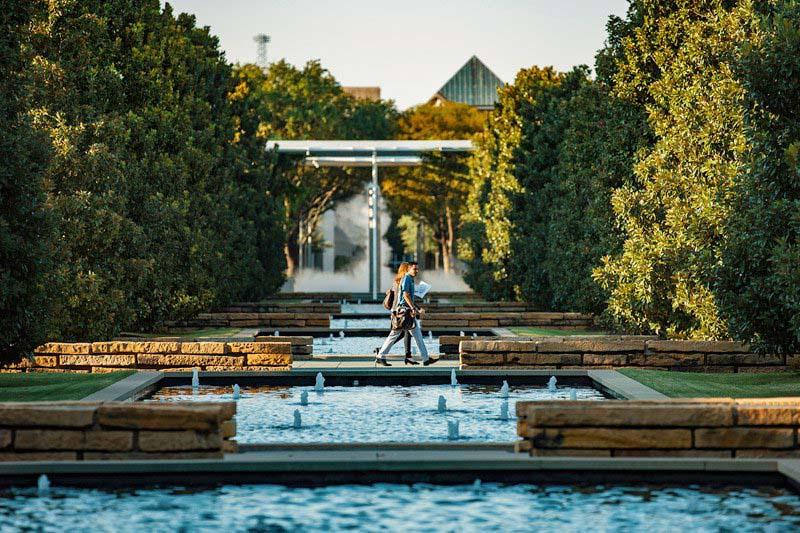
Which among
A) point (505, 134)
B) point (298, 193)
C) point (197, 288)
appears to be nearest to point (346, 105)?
point (298, 193)

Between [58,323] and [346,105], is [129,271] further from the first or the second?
[346,105]

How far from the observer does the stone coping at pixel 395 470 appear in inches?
418

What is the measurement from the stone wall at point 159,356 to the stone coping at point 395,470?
10531 millimetres

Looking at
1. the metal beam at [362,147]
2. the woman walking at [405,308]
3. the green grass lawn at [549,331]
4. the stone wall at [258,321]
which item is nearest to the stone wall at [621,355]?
the woman walking at [405,308]

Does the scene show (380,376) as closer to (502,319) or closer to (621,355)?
(621,355)

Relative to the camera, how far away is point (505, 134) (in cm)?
4797

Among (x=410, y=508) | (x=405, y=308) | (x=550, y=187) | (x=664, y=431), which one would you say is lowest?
(x=410, y=508)

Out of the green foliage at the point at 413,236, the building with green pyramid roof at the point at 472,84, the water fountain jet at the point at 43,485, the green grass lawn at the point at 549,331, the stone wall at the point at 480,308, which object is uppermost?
the building with green pyramid roof at the point at 472,84

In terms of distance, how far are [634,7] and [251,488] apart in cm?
1972

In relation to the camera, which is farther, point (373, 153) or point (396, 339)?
point (373, 153)

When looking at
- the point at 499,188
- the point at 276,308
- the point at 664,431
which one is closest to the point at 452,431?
the point at 664,431

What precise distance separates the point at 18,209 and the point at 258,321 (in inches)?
604

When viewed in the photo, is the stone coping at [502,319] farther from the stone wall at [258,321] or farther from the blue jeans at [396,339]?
the blue jeans at [396,339]

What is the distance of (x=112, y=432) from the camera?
11.0 meters
